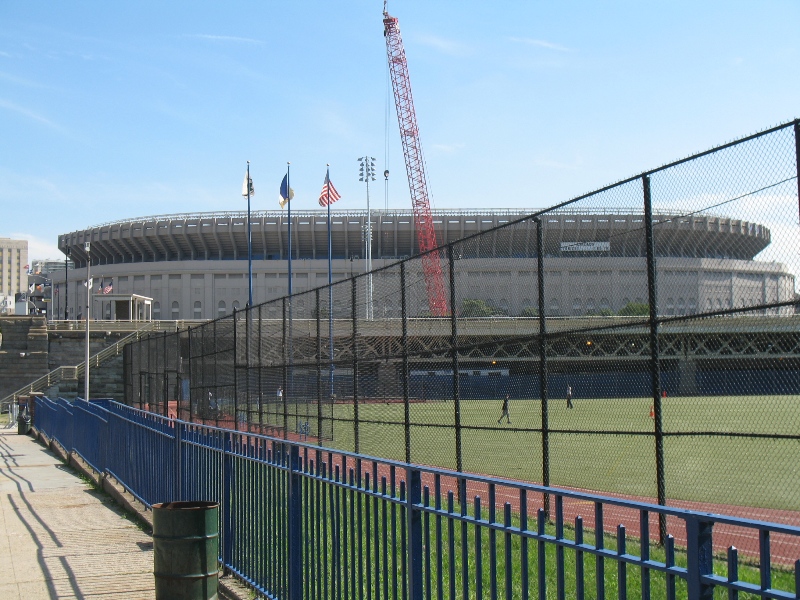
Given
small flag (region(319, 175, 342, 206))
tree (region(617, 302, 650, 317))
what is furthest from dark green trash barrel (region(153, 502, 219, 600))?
small flag (region(319, 175, 342, 206))

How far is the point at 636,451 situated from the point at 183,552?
21736 mm

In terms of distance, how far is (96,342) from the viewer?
6675 cm

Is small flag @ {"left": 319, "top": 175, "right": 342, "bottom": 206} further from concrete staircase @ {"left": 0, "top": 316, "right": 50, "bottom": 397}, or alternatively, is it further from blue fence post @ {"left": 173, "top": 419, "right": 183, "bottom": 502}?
blue fence post @ {"left": 173, "top": 419, "right": 183, "bottom": 502}

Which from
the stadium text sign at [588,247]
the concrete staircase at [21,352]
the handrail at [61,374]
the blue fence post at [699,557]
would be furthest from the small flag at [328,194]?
the blue fence post at [699,557]

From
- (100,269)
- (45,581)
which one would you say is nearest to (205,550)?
(45,581)

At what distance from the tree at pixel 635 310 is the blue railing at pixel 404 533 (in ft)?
7.41

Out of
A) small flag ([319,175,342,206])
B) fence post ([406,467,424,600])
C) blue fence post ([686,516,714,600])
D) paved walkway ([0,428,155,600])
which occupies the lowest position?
paved walkway ([0,428,155,600])

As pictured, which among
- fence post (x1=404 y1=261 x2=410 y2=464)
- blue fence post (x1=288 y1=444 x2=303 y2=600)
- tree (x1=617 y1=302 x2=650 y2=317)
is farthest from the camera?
fence post (x1=404 y1=261 x2=410 y2=464)

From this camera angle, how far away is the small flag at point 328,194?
171 feet

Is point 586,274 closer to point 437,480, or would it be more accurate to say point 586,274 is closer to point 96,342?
point 437,480

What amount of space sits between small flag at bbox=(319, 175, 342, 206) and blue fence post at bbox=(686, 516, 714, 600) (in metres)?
49.5

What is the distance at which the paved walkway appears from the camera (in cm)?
857

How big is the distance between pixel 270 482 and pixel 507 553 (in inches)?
140

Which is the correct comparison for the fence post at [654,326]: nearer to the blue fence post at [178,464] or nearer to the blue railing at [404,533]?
the blue railing at [404,533]
